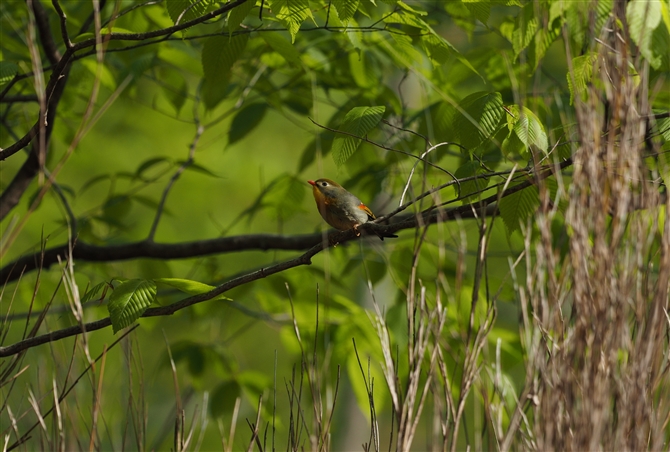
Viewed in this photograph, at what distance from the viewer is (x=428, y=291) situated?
3467 millimetres

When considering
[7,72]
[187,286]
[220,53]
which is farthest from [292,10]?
[7,72]

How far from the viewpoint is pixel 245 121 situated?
3.69 metres

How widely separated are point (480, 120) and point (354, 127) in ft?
1.29

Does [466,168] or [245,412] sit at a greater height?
[466,168]

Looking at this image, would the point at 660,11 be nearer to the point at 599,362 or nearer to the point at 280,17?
the point at 599,362

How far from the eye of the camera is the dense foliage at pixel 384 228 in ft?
4.92

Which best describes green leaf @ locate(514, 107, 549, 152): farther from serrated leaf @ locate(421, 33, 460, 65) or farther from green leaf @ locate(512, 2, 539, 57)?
serrated leaf @ locate(421, 33, 460, 65)

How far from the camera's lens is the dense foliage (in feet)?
4.92

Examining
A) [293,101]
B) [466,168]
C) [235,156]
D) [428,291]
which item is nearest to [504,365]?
[428,291]

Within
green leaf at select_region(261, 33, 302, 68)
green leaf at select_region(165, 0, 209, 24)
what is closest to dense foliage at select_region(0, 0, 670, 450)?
green leaf at select_region(165, 0, 209, 24)

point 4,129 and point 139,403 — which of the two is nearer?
point 139,403

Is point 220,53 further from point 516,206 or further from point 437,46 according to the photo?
point 516,206

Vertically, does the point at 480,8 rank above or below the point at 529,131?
above

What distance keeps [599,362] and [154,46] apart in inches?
108
